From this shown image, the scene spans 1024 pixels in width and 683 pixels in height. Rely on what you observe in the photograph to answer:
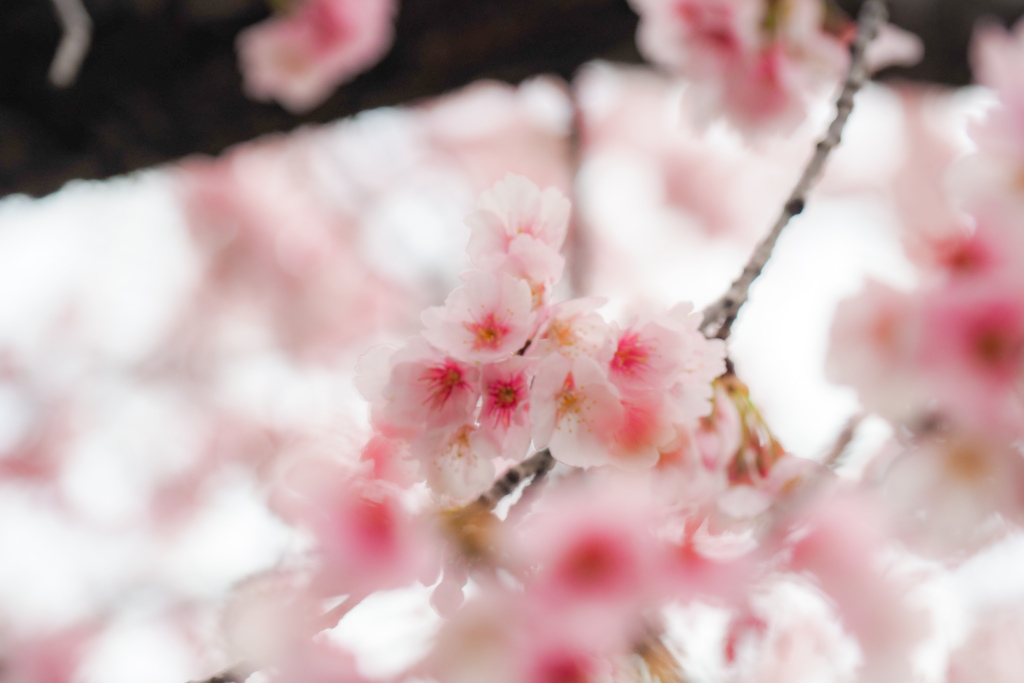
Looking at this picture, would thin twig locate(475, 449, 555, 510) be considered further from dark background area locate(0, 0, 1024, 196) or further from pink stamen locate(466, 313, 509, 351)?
dark background area locate(0, 0, 1024, 196)

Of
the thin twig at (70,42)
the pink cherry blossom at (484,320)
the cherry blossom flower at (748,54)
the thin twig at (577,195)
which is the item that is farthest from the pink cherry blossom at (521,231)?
the thin twig at (70,42)

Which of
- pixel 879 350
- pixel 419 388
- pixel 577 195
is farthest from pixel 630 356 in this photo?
pixel 577 195

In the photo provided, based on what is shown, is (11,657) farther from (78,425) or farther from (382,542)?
(382,542)

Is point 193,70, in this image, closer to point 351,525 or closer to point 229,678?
point 351,525

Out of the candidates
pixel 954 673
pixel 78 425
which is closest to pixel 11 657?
pixel 78 425

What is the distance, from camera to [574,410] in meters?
0.40

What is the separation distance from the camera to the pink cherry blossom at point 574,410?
0.39 meters

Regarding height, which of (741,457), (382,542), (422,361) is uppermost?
(422,361)

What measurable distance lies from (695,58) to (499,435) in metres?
0.49

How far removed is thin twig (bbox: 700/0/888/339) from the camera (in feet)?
1.49

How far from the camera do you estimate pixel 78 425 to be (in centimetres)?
361

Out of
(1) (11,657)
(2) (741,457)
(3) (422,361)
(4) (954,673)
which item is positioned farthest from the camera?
(1) (11,657)

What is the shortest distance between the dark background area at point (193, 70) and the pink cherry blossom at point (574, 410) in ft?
2.47

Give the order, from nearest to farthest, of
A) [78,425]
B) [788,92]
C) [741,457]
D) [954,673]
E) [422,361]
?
[422,361], [741,457], [788,92], [954,673], [78,425]
